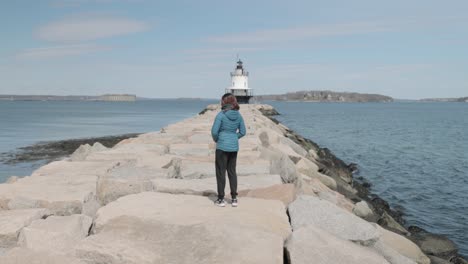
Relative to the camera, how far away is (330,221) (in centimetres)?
508

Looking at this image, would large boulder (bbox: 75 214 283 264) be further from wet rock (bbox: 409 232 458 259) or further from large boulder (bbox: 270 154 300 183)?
wet rock (bbox: 409 232 458 259)

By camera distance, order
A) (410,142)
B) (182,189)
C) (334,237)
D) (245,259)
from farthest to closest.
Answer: (410,142) → (182,189) → (334,237) → (245,259)

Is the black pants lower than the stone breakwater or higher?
higher

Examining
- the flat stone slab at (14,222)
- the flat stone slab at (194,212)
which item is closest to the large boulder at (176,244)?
the flat stone slab at (194,212)

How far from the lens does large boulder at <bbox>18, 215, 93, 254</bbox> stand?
4.27m

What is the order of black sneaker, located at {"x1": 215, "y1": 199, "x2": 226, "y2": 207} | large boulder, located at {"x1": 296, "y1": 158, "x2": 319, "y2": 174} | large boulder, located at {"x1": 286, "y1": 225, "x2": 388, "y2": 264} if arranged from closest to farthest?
large boulder, located at {"x1": 286, "y1": 225, "x2": 388, "y2": 264}
black sneaker, located at {"x1": 215, "y1": 199, "x2": 226, "y2": 207}
large boulder, located at {"x1": 296, "y1": 158, "x2": 319, "y2": 174}

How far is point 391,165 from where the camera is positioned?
1988cm

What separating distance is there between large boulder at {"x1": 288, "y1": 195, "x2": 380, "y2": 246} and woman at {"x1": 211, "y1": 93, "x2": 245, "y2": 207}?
76cm

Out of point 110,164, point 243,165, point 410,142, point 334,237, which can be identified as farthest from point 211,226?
point 410,142

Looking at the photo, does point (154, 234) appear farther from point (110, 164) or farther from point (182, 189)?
point (110, 164)

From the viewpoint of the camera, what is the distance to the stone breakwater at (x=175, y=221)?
12.7 ft

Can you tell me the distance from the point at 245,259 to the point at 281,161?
371cm

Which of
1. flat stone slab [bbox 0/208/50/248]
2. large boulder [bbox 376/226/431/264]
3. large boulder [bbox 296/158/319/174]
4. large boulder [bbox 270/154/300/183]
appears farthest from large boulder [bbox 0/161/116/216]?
large boulder [bbox 296/158/319/174]

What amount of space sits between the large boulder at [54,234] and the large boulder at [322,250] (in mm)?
2063
